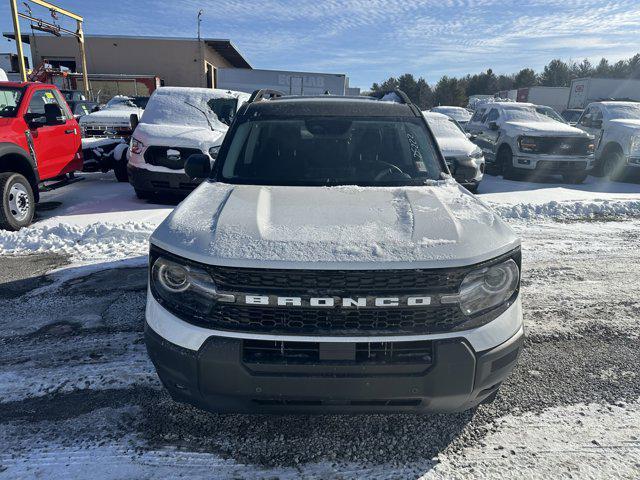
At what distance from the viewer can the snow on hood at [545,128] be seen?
36.8 ft

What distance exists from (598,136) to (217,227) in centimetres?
1344

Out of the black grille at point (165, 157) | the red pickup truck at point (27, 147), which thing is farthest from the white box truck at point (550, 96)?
the red pickup truck at point (27, 147)

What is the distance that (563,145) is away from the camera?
11227 mm

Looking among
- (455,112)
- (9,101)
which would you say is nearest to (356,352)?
(9,101)

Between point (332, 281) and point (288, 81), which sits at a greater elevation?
point (288, 81)

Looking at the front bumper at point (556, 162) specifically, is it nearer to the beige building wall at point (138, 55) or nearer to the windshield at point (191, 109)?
the windshield at point (191, 109)

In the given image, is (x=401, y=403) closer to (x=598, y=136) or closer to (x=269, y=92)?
(x=269, y=92)

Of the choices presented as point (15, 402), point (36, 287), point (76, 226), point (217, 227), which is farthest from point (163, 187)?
point (217, 227)

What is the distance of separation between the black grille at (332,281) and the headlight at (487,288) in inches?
4.1

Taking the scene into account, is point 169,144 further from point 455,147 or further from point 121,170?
point 455,147

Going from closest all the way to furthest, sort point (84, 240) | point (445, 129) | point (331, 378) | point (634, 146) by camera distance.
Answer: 1. point (331, 378)
2. point (84, 240)
3. point (445, 129)
4. point (634, 146)

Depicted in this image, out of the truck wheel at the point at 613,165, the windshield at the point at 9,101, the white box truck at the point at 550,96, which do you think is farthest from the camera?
the white box truck at the point at 550,96

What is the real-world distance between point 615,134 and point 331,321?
1291 centimetres

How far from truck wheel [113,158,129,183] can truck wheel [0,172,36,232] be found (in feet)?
12.1
